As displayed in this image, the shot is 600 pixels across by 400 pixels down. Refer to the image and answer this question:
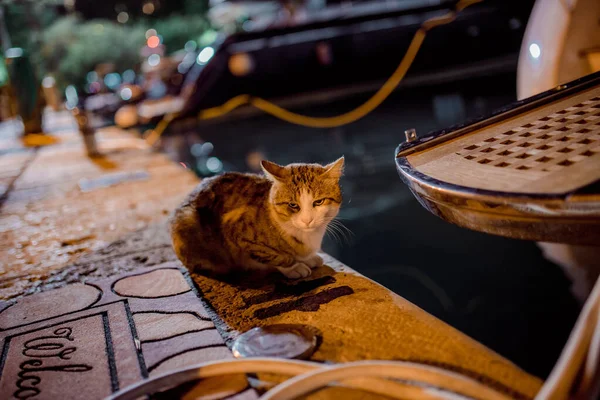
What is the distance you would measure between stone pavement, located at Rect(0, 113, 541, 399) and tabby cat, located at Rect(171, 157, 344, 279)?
4.1 inches

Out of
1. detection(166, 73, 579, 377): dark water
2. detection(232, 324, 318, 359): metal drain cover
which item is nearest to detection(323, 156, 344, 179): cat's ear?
detection(166, 73, 579, 377): dark water

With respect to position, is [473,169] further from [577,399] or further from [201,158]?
[201,158]

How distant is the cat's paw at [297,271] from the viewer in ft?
7.76

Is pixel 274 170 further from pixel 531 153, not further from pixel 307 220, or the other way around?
pixel 531 153

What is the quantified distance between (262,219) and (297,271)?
31 centimetres

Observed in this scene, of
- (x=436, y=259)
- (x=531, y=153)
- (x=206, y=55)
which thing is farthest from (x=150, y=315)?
(x=206, y=55)

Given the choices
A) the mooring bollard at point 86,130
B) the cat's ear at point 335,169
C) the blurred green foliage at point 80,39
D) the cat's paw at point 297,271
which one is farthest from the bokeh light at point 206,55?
the blurred green foliage at point 80,39

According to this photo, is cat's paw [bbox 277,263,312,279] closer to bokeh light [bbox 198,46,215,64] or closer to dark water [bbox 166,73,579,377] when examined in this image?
dark water [bbox 166,73,579,377]

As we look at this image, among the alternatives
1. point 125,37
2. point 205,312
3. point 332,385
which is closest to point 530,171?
point 332,385

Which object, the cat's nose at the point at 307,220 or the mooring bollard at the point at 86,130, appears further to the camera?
the mooring bollard at the point at 86,130

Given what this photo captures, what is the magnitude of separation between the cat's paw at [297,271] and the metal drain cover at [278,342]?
1.52ft

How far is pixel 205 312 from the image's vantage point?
2.16 m

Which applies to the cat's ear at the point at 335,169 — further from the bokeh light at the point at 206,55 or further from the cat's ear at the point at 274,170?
the bokeh light at the point at 206,55

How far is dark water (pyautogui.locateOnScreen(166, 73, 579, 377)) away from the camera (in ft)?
11.3
